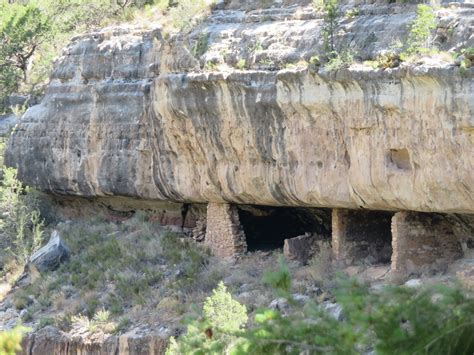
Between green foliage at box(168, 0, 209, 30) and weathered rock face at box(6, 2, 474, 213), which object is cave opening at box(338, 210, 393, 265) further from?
green foliage at box(168, 0, 209, 30)

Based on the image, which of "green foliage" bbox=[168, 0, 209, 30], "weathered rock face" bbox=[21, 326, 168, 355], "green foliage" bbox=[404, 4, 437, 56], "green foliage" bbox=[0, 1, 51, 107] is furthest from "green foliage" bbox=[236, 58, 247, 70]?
"green foliage" bbox=[0, 1, 51, 107]

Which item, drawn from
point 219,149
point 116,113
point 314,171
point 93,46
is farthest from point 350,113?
point 93,46

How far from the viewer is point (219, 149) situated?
980 inches

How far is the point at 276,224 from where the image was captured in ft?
91.2

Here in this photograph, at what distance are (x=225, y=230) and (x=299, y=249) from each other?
1980 mm

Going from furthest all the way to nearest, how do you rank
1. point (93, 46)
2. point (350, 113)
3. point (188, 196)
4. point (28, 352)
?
point (93, 46)
point (188, 196)
point (28, 352)
point (350, 113)

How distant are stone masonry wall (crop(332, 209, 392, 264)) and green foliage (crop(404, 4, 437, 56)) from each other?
4.30 m

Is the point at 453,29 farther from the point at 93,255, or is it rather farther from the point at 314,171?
the point at 93,255

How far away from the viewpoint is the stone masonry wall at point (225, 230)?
2598cm

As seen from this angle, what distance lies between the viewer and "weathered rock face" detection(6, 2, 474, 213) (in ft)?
66.4

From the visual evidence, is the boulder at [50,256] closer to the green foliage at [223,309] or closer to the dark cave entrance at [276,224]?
the dark cave entrance at [276,224]

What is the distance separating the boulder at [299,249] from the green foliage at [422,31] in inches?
226

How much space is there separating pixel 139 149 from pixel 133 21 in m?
3.77

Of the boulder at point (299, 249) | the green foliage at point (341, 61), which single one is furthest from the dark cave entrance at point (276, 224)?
the green foliage at point (341, 61)
